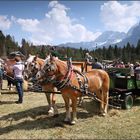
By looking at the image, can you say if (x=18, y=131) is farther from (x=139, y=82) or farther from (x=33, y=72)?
(x=139, y=82)

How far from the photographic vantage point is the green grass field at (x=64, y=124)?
29.6 feet

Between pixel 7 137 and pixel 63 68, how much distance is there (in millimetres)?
2667

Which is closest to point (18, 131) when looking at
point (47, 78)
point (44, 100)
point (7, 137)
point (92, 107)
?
point (7, 137)

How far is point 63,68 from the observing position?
9.80m

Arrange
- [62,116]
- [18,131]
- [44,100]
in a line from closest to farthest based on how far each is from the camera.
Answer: [18,131] → [62,116] → [44,100]

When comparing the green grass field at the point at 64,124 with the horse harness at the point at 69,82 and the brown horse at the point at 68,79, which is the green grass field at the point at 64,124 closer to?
the brown horse at the point at 68,79

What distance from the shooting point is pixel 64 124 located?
10.2 m

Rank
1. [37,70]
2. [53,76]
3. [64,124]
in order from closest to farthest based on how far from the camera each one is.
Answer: [53,76] < [64,124] < [37,70]

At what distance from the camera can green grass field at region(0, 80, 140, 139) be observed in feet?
29.6

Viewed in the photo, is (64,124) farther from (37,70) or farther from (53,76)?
(37,70)

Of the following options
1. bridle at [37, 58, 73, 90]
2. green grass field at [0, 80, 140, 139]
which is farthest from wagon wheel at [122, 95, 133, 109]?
bridle at [37, 58, 73, 90]

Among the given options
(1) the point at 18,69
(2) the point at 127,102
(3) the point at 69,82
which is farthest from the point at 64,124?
(1) the point at 18,69

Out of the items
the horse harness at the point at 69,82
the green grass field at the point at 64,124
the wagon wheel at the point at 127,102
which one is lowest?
the green grass field at the point at 64,124

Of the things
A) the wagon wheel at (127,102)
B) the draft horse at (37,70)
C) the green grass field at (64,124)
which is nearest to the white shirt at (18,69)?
the green grass field at (64,124)
